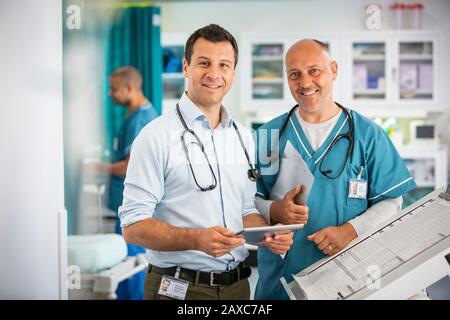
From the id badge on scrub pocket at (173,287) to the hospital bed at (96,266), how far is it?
8.4 inches

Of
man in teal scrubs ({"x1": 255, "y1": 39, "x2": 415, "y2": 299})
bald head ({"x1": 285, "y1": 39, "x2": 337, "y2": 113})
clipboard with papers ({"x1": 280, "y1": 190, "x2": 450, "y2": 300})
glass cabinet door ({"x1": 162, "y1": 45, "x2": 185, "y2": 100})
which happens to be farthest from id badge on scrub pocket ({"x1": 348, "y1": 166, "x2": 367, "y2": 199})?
glass cabinet door ({"x1": 162, "y1": 45, "x2": 185, "y2": 100})

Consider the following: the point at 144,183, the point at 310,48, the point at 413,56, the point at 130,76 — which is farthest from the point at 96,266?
the point at 413,56

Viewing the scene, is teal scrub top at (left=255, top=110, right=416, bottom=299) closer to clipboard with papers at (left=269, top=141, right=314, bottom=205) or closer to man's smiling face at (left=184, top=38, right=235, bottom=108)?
clipboard with papers at (left=269, top=141, right=314, bottom=205)

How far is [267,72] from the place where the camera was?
4.80ft

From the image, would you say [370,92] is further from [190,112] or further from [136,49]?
[136,49]

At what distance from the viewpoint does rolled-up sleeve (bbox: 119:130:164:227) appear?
1267 millimetres

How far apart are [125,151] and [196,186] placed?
345mm

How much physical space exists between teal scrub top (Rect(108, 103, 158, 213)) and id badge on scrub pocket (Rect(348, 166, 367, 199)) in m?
0.63

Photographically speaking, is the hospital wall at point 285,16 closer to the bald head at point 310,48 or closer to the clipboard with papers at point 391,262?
the bald head at point 310,48

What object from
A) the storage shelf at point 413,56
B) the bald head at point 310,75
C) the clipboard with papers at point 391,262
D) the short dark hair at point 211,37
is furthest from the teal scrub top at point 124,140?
the storage shelf at point 413,56
